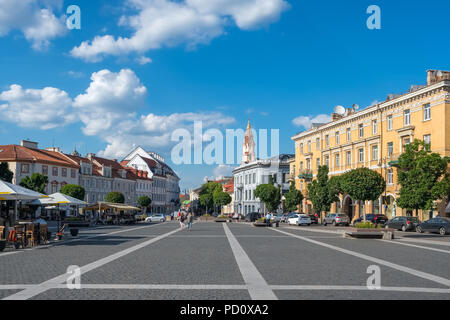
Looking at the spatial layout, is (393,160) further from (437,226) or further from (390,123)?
(437,226)

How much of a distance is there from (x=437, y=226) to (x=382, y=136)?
17227 millimetres

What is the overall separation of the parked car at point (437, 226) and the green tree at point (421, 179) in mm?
1552

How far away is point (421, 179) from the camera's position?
1389 inches

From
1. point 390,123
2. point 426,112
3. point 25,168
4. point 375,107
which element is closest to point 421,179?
point 426,112

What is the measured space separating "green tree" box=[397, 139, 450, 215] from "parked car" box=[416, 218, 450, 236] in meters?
1.55

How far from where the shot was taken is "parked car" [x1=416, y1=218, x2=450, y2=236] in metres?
32.6

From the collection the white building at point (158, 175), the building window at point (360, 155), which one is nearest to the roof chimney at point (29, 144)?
the white building at point (158, 175)

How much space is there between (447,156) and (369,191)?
8231 millimetres

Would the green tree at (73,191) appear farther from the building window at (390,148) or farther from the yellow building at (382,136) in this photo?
the building window at (390,148)

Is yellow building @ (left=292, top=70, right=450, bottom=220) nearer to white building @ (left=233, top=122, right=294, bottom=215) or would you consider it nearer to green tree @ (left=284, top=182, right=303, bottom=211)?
green tree @ (left=284, top=182, right=303, bottom=211)

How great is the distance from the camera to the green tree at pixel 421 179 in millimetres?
35031

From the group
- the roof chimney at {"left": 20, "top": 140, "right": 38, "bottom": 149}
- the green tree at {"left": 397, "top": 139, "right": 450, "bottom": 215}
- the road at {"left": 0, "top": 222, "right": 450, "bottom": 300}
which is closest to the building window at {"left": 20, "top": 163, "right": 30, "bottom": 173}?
the roof chimney at {"left": 20, "top": 140, "right": 38, "bottom": 149}

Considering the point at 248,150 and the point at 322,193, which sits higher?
the point at 248,150

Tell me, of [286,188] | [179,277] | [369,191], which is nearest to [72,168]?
[286,188]
